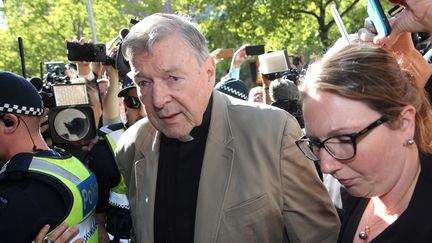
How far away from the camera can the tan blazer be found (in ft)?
6.57

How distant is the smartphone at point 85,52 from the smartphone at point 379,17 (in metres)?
2.44

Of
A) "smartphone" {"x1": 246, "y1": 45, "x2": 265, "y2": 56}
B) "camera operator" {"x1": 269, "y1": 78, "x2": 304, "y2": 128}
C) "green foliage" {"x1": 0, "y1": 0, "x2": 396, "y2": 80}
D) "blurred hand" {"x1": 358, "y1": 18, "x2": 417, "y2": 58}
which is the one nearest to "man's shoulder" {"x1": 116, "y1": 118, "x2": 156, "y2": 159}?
"blurred hand" {"x1": 358, "y1": 18, "x2": 417, "y2": 58}

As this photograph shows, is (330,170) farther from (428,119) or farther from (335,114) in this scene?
(428,119)

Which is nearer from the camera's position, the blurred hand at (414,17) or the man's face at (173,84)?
the blurred hand at (414,17)

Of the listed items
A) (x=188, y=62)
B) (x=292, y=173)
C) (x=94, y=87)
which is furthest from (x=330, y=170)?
(x=94, y=87)

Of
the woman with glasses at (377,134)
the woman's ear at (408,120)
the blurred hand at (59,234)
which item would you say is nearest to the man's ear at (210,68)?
the woman with glasses at (377,134)

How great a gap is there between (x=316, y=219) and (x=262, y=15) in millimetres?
12674

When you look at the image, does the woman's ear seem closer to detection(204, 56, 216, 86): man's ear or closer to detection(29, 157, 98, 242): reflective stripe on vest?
detection(204, 56, 216, 86): man's ear

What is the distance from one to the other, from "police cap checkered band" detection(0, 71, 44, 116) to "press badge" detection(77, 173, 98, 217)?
0.49m

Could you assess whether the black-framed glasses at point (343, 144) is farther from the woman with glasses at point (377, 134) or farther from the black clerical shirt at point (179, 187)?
the black clerical shirt at point (179, 187)

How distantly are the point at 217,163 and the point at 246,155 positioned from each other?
0.14m

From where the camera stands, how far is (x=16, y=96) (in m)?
2.50

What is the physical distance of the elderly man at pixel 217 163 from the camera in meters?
2.00

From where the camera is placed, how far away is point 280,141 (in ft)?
6.62
